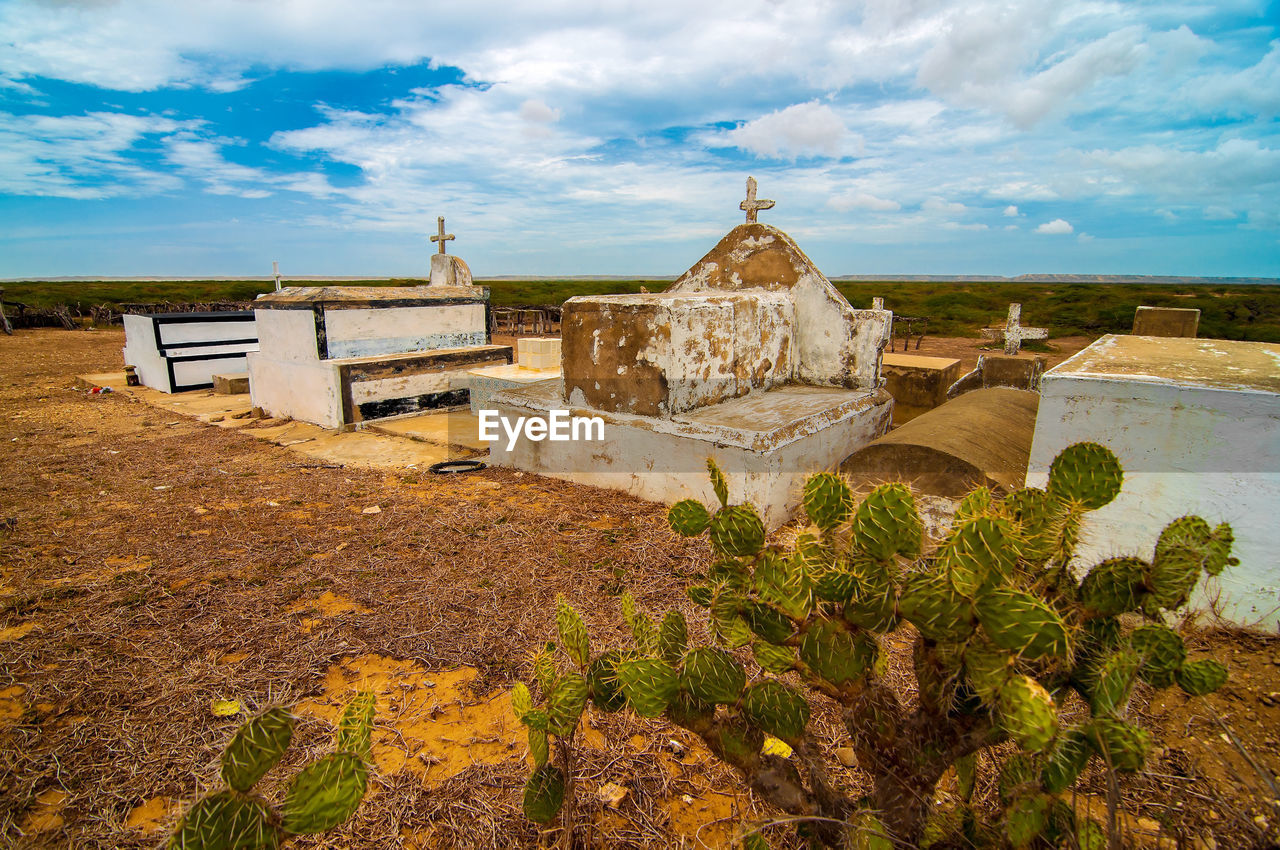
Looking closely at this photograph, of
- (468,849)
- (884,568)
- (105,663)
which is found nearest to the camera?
(884,568)

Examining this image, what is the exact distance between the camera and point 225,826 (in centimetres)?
124

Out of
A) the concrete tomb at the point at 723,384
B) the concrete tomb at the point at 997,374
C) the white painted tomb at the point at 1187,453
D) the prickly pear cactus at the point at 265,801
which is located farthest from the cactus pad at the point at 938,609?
the concrete tomb at the point at 997,374

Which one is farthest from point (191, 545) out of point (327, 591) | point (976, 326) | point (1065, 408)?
point (976, 326)

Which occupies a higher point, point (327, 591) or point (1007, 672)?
point (1007, 672)

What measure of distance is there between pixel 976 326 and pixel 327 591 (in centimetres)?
3608

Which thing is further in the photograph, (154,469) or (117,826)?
(154,469)

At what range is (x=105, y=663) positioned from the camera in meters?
3.32

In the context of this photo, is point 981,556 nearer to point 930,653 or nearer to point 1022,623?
point 1022,623

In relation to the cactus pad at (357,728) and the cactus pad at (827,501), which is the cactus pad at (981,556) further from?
the cactus pad at (357,728)

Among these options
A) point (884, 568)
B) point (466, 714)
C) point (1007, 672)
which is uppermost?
point (884, 568)

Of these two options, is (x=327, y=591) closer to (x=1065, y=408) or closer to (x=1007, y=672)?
(x=1007, y=672)

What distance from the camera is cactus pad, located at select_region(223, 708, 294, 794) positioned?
4.10 feet

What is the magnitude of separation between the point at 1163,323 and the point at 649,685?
8926 mm

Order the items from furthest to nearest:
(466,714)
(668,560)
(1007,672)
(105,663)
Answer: (668,560)
(105,663)
(466,714)
(1007,672)
